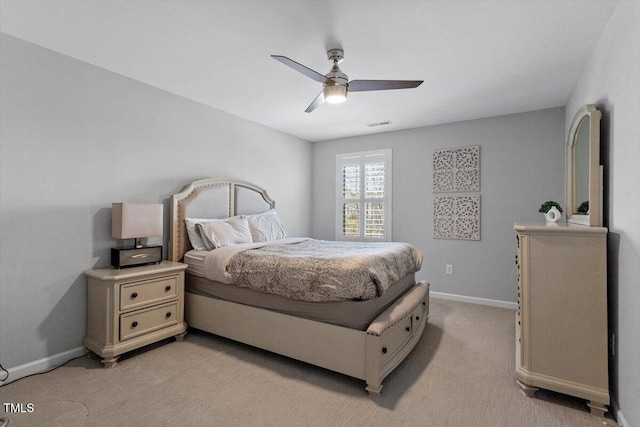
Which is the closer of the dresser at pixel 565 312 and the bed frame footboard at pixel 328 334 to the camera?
the dresser at pixel 565 312

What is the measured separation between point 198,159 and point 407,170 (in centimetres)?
294

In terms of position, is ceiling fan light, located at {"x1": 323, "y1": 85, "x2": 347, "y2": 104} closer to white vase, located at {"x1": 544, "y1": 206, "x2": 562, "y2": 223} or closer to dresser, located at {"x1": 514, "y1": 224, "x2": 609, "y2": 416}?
dresser, located at {"x1": 514, "y1": 224, "x2": 609, "y2": 416}

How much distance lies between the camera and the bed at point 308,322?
7.02ft

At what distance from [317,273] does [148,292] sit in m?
1.53

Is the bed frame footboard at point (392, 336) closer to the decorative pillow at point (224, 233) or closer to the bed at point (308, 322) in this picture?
the bed at point (308, 322)

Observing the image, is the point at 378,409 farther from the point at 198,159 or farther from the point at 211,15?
the point at 198,159

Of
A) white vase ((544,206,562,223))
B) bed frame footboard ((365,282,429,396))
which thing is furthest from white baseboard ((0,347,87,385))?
white vase ((544,206,562,223))

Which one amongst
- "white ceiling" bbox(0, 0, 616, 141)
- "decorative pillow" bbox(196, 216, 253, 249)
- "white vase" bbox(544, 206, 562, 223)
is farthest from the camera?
"decorative pillow" bbox(196, 216, 253, 249)

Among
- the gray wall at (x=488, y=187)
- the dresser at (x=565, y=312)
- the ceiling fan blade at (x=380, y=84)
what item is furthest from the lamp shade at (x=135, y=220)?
the gray wall at (x=488, y=187)

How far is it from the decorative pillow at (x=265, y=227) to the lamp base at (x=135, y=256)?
1103mm

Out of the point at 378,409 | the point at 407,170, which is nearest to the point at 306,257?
the point at 378,409

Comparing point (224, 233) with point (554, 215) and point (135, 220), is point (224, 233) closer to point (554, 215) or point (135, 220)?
point (135, 220)

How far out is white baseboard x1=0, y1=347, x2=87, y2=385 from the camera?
2.26 metres

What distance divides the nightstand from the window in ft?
9.74
